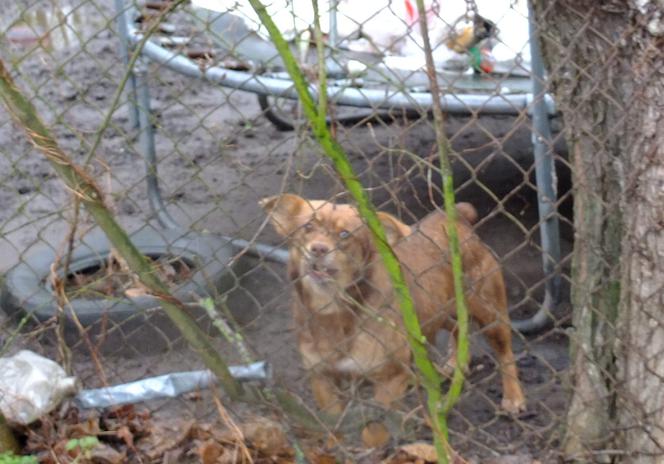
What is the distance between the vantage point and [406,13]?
5043 millimetres

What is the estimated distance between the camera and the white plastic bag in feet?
10.3

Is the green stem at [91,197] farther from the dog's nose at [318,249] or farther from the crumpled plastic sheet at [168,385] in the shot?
the dog's nose at [318,249]

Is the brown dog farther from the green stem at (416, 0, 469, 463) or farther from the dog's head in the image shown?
the green stem at (416, 0, 469, 463)

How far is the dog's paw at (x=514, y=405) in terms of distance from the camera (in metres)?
4.29

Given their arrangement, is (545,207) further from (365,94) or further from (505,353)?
(365,94)

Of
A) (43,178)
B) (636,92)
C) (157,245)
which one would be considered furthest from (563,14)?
(43,178)

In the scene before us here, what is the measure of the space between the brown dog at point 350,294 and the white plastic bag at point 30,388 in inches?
34.5

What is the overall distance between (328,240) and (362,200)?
131cm

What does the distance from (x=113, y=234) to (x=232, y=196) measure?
3.22 m

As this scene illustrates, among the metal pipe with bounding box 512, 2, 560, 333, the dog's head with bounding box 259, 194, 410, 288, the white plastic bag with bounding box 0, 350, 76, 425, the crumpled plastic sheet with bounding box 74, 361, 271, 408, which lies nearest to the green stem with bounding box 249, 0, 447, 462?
the crumpled plastic sheet with bounding box 74, 361, 271, 408

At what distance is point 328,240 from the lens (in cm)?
379

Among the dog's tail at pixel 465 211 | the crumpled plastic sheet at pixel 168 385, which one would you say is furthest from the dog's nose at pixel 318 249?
the dog's tail at pixel 465 211

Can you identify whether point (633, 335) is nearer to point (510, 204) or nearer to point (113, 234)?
point (113, 234)

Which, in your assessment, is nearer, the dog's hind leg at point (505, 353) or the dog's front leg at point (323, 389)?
the dog's front leg at point (323, 389)
